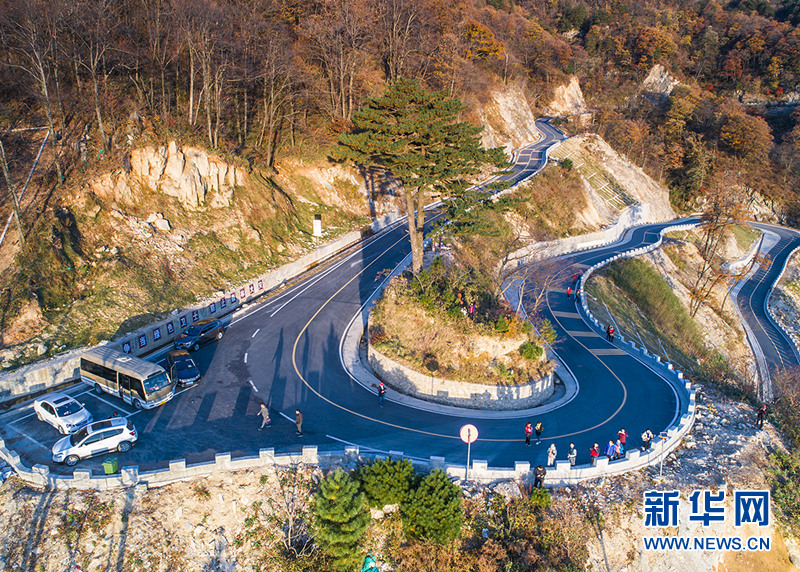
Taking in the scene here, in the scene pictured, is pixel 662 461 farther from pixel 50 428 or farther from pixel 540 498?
pixel 50 428

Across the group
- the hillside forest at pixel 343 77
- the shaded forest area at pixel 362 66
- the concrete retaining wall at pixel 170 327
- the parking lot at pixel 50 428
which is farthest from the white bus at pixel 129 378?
the shaded forest area at pixel 362 66

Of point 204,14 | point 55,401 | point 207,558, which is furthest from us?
point 204,14

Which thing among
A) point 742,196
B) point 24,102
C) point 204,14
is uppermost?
point 204,14

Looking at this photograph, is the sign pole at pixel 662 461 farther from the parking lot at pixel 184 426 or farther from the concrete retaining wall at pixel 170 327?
the concrete retaining wall at pixel 170 327

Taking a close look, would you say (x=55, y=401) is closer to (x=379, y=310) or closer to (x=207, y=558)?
(x=207, y=558)

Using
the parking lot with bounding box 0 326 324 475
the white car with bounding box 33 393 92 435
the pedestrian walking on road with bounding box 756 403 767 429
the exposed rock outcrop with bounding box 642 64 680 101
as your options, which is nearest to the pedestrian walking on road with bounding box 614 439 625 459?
the pedestrian walking on road with bounding box 756 403 767 429

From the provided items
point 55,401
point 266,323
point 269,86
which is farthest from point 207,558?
point 269,86
